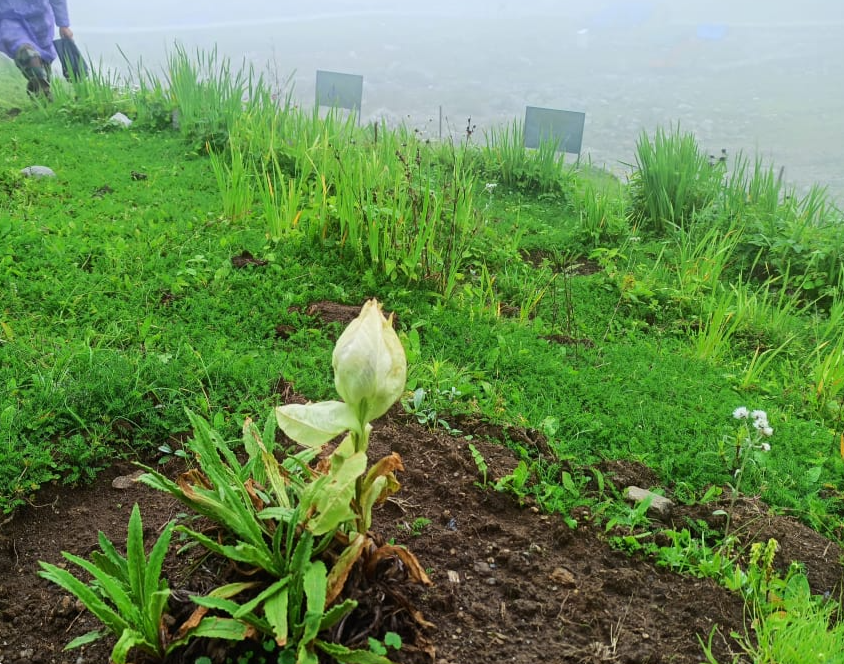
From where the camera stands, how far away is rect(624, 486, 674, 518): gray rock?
172 centimetres

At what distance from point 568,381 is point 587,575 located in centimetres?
86

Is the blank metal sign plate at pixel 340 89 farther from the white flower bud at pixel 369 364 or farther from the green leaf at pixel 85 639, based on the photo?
the green leaf at pixel 85 639

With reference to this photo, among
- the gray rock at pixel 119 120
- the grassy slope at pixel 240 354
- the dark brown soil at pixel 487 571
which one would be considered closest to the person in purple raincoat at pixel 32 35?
the gray rock at pixel 119 120

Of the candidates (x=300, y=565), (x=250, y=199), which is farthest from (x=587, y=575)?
(x=250, y=199)

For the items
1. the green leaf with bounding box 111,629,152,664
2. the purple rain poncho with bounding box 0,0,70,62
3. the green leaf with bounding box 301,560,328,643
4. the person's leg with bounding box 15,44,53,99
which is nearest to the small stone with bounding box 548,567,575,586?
the green leaf with bounding box 301,560,328,643

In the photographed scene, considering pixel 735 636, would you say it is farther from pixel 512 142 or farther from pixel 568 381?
pixel 512 142

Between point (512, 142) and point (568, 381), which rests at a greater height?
point (512, 142)

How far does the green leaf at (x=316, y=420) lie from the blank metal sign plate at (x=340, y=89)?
3788mm

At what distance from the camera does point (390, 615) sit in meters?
1.22

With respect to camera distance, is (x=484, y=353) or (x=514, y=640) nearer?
(x=514, y=640)

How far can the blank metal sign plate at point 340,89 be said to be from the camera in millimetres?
4613

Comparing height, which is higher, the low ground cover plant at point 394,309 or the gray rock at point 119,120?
the gray rock at point 119,120

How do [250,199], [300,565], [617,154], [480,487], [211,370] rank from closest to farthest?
[300,565] → [480,487] → [211,370] → [250,199] → [617,154]

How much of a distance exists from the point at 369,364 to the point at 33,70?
535cm
